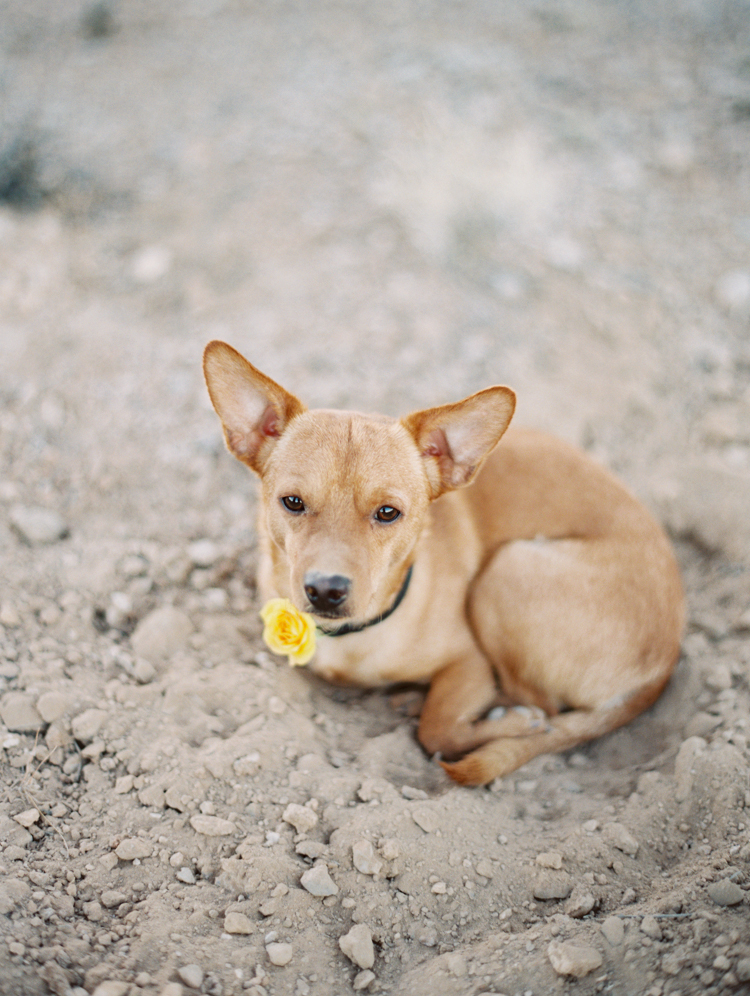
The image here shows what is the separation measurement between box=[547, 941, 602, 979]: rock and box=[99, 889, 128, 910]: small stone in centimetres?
133

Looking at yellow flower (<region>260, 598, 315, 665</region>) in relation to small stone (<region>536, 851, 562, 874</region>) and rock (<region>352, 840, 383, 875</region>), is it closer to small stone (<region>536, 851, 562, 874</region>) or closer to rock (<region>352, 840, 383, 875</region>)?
rock (<region>352, 840, 383, 875</region>)

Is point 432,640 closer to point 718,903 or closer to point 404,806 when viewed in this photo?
point 404,806

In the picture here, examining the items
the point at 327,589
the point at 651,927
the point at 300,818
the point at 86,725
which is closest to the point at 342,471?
the point at 327,589

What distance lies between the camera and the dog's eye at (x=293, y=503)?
103 inches

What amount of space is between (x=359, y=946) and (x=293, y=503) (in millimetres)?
1478

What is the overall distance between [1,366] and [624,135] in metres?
5.62

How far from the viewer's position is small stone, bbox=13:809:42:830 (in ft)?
7.45

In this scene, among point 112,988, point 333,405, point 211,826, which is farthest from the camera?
point 333,405

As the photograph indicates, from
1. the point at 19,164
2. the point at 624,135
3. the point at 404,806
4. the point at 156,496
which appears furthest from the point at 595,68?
the point at 404,806

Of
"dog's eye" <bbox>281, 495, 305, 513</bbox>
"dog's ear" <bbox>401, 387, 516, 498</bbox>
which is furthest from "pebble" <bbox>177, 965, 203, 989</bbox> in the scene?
"dog's ear" <bbox>401, 387, 516, 498</bbox>

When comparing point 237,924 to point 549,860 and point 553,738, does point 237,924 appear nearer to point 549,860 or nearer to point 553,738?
point 549,860

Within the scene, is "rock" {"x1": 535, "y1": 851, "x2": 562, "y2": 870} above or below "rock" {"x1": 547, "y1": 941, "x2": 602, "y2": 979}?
below

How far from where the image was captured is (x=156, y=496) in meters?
3.89

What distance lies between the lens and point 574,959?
6.55 feet
